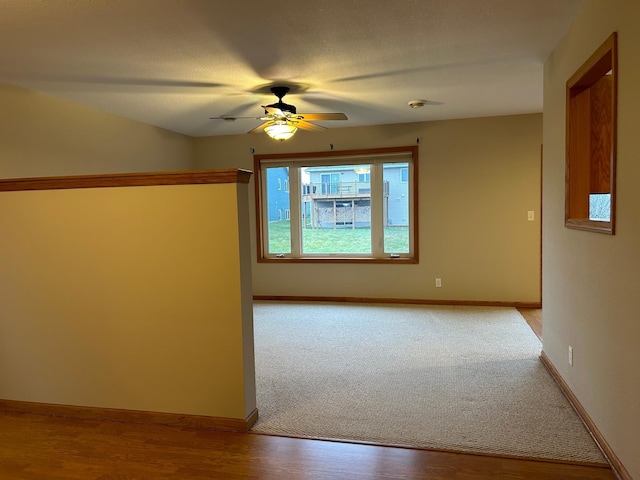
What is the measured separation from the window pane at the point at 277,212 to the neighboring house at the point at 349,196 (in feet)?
0.91

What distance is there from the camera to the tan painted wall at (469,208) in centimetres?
Answer: 503

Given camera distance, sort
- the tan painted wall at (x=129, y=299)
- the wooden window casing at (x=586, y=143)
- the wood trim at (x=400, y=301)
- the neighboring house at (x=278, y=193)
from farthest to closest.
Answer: the neighboring house at (x=278, y=193)
the wood trim at (x=400, y=301)
the wooden window casing at (x=586, y=143)
the tan painted wall at (x=129, y=299)

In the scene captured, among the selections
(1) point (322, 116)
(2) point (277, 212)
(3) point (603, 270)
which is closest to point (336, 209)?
(2) point (277, 212)

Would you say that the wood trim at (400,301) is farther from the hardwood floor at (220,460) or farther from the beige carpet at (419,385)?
the hardwood floor at (220,460)

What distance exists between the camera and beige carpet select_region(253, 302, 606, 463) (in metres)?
2.31

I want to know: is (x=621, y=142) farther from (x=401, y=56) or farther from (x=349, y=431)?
(x=349, y=431)

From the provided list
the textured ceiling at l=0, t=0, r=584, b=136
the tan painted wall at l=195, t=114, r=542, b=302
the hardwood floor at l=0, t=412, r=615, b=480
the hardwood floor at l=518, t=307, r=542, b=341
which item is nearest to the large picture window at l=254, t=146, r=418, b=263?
the tan painted wall at l=195, t=114, r=542, b=302

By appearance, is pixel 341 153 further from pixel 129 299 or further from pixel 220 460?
pixel 220 460

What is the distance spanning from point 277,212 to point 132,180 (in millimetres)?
3511

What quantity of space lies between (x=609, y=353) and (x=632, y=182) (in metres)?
0.84

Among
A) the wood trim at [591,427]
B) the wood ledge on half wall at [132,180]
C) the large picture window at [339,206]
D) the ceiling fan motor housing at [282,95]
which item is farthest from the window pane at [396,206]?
the wood ledge on half wall at [132,180]

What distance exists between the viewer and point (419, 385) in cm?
297

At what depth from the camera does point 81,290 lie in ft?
8.51

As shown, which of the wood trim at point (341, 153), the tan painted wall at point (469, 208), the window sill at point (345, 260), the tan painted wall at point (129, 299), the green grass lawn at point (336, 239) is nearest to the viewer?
the tan painted wall at point (129, 299)
